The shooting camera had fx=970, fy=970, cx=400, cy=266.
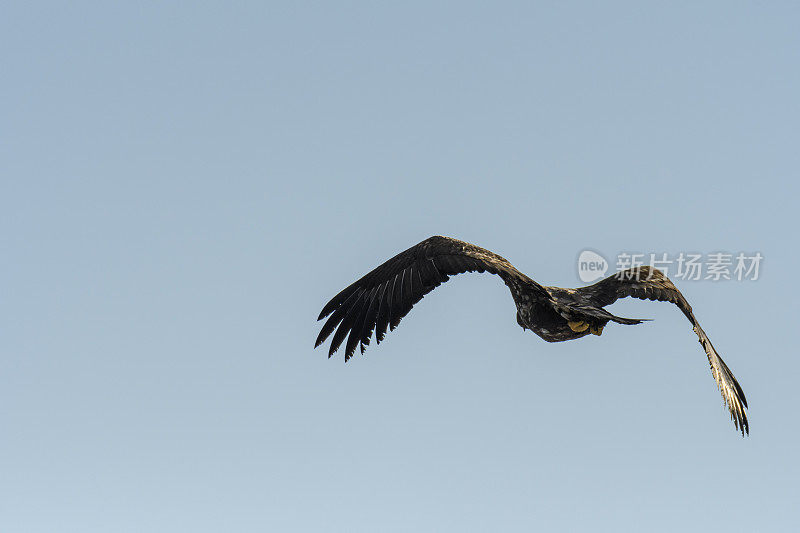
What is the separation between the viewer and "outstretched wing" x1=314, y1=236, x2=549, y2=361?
1400 centimetres

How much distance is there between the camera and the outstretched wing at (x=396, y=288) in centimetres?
1400

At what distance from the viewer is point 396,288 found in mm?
14312

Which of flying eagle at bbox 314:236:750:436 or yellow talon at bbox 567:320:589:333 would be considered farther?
yellow talon at bbox 567:320:589:333

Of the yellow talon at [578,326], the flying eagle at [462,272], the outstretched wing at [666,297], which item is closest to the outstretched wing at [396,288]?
the flying eagle at [462,272]

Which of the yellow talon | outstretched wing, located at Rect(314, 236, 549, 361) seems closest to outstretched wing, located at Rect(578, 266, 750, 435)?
the yellow talon

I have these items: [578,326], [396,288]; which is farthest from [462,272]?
[578,326]

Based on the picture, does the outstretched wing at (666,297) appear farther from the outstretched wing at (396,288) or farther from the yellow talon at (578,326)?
the outstretched wing at (396,288)

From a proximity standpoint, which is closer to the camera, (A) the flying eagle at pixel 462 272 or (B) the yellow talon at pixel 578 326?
(A) the flying eagle at pixel 462 272

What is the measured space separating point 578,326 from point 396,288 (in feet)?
8.96

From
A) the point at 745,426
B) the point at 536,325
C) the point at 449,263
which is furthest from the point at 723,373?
the point at 449,263

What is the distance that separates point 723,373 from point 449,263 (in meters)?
4.55

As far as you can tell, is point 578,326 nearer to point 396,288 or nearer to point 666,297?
point 666,297

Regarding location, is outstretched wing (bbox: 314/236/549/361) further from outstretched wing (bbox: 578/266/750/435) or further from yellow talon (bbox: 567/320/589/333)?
outstretched wing (bbox: 578/266/750/435)

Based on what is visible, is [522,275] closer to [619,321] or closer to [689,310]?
[619,321]
